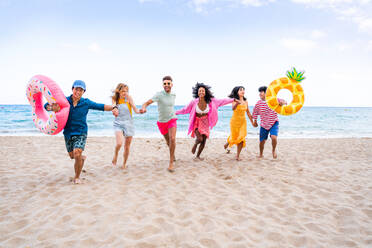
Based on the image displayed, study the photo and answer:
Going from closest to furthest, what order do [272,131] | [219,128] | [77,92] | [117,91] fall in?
[77,92]
[117,91]
[272,131]
[219,128]

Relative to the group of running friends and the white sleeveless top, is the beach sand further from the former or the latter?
the white sleeveless top

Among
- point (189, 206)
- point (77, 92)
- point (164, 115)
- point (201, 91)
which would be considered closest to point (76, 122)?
point (77, 92)

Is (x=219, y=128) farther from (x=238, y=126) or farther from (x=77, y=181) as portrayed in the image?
(x=77, y=181)

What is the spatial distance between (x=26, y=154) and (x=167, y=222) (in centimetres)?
617

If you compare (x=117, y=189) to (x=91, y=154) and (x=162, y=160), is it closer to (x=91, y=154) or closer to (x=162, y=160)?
(x=162, y=160)

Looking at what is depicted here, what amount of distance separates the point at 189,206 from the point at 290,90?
4348 millimetres

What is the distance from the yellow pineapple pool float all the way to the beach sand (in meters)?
1.46

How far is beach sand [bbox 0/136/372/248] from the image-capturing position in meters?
2.45

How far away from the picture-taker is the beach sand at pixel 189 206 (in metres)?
2.45

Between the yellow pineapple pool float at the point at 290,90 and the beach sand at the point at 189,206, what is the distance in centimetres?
146

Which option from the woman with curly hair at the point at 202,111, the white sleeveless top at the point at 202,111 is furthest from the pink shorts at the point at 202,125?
the white sleeveless top at the point at 202,111

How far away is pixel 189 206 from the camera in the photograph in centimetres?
323

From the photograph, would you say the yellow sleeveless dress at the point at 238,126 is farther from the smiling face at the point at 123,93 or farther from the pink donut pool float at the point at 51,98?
the pink donut pool float at the point at 51,98

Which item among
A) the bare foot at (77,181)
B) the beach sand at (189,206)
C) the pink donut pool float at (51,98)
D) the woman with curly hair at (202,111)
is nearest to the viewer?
the beach sand at (189,206)
